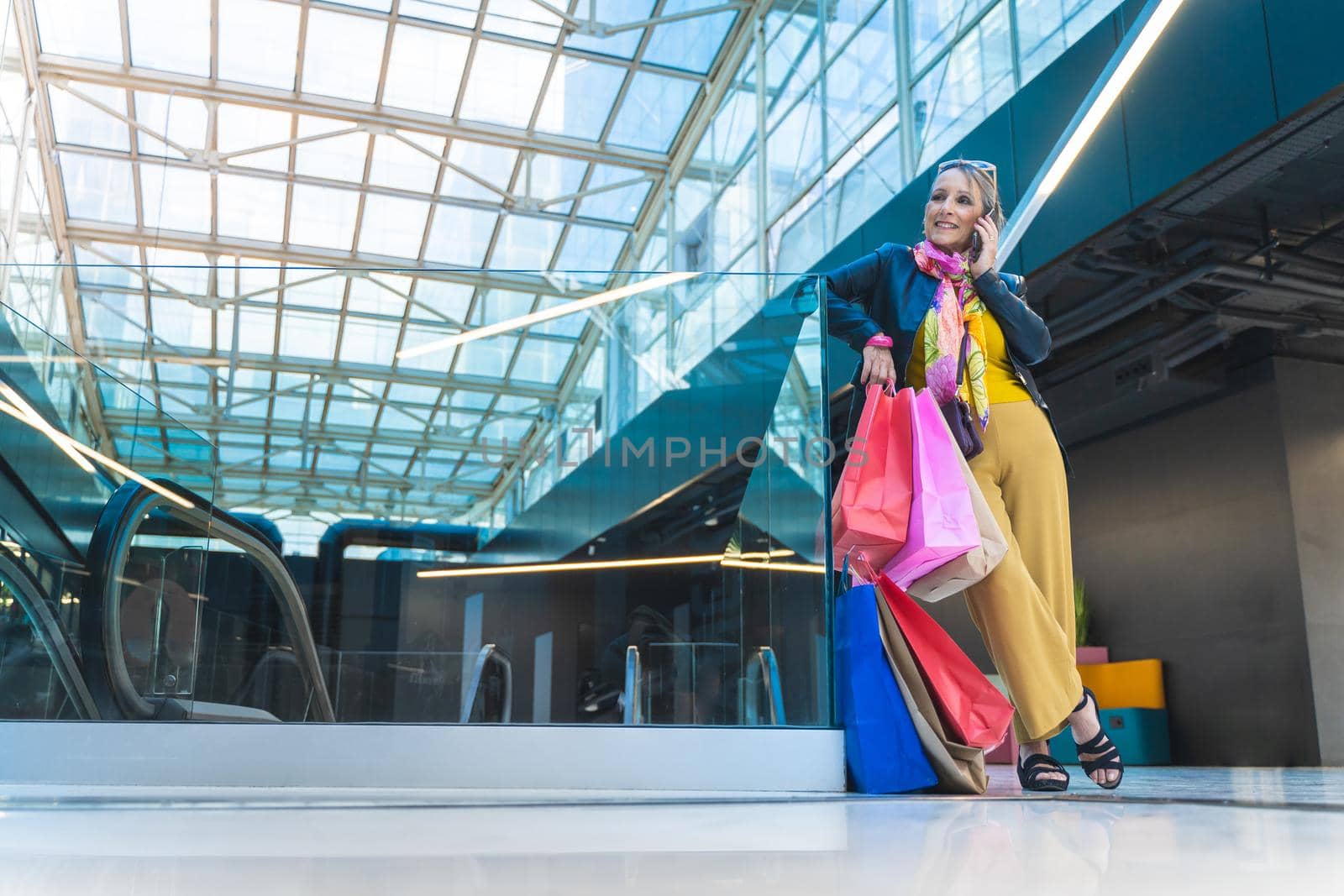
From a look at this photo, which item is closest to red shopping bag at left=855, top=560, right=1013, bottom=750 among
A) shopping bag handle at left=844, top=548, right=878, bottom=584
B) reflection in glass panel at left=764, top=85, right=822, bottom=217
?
shopping bag handle at left=844, top=548, right=878, bottom=584

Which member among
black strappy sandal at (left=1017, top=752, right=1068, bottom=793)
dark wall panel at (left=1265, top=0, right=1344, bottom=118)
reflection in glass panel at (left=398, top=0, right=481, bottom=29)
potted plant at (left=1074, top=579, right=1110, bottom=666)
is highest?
reflection in glass panel at (left=398, top=0, right=481, bottom=29)

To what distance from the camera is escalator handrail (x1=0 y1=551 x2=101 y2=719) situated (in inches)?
124

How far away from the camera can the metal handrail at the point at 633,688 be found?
11.5 feet

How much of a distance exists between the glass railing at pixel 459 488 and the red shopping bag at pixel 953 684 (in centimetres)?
49

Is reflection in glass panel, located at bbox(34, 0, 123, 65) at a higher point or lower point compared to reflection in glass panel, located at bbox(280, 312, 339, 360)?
higher

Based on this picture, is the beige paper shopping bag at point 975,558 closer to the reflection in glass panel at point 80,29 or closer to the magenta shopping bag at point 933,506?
the magenta shopping bag at point 933,506

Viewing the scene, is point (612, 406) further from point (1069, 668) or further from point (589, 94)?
point (589, 94)

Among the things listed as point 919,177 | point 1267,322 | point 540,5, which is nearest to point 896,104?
point 919,177

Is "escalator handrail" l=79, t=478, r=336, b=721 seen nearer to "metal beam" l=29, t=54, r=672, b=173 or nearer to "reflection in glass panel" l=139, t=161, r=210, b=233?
"metal beam" l=29, t=54, r=672, b=173

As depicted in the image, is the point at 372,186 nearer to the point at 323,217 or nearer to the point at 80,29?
the point at 323,217

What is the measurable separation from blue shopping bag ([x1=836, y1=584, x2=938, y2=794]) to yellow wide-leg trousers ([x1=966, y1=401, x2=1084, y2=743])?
26 centimetres

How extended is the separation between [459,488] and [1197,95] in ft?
15.1

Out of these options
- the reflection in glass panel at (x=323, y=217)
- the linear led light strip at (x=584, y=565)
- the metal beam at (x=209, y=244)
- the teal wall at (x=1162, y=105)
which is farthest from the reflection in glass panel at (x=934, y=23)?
the reflection in glass panel at (x=323, y=217)

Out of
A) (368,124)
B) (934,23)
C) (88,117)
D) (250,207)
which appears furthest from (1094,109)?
(88,117)
